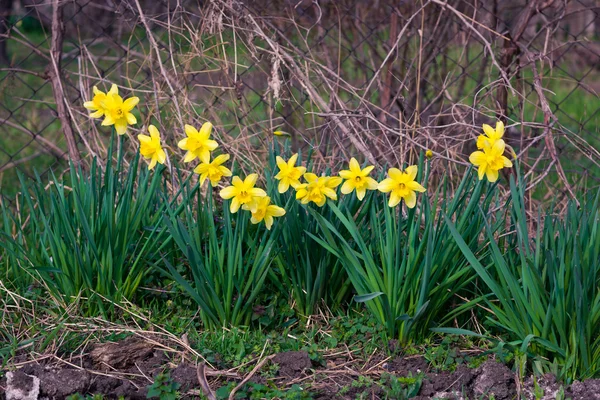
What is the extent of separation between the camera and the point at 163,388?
2.25m

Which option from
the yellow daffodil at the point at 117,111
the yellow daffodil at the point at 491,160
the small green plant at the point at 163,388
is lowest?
the small green plant at the point at 163,388

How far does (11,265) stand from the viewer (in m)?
2.95

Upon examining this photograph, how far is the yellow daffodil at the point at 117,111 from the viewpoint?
2.64m

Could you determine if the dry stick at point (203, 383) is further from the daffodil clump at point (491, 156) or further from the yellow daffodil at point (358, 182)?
the daffodil clump at point (491, 156)

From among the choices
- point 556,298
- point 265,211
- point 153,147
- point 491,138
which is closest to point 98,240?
point 153,147

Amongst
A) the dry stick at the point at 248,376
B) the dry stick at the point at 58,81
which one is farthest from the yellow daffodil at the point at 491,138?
the dry stick at the point at 58,81

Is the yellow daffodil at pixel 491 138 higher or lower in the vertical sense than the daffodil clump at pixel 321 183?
higher

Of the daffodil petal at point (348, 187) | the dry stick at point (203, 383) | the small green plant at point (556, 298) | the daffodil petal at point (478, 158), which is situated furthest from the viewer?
the daffodil petal at point (348, 187)

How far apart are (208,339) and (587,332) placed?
1203 mm

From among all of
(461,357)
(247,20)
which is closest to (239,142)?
(247,20)

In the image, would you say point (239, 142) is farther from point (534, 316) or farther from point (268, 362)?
point (534, 316)

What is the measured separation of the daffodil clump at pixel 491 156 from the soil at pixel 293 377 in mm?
581

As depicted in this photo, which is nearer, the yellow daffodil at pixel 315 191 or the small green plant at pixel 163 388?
the small green plant at pixel 163 388

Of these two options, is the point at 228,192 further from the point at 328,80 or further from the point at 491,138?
the point at 328,80
